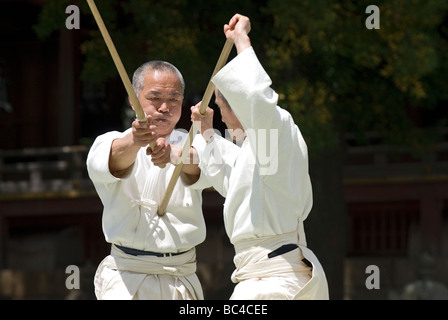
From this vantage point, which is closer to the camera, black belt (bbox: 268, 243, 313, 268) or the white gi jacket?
black belt (bbox: 268, 243, 313, 268)

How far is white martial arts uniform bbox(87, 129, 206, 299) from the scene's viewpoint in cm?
571

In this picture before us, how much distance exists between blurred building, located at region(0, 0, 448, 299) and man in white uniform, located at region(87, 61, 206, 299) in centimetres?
864

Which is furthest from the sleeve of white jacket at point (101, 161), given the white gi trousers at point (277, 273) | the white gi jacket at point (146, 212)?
the white gi trousers at point (277, 273)

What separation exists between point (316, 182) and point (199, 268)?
10.4ft

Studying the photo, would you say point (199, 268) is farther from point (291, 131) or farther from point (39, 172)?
point (291, 131)

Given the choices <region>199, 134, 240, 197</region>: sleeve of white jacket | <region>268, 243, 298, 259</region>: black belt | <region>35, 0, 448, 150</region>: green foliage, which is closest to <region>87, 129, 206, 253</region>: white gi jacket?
<region>199, 134, 240, 197</region>: sleeve of white jacket

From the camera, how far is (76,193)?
16.4m

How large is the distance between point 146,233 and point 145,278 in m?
0.28

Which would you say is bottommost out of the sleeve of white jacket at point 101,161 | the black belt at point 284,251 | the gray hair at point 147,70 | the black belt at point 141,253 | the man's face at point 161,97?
the black belt at point 141,253

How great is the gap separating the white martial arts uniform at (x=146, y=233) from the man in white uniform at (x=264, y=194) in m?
0.87

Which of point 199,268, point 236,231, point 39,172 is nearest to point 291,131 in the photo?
point 236,231

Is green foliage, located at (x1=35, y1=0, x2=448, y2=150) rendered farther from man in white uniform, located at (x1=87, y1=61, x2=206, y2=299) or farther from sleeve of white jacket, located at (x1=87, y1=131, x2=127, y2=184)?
sleeve of white jacket, located at (x1=87, y1=131, x2=127, y2=184)

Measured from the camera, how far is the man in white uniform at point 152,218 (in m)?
5.70

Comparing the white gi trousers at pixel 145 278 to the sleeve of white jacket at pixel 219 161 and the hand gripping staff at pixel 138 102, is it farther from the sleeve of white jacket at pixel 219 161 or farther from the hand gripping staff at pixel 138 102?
the sleeve of white jacket at pixel 219 161
